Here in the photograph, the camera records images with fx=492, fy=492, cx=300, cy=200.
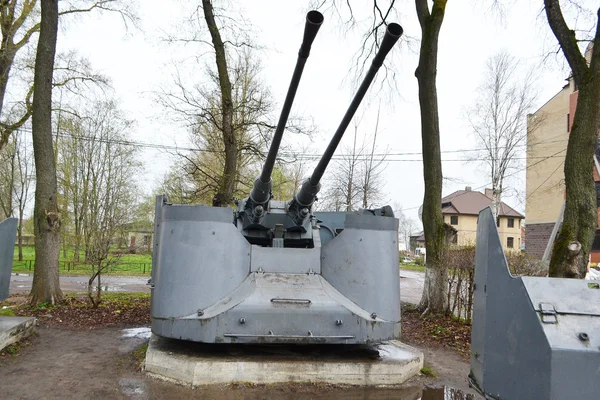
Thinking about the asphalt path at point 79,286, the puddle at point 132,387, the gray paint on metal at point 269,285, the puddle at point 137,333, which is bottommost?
the asphalt path at point 79,286

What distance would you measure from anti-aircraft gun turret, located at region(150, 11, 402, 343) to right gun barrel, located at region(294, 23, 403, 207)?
0.01 meters

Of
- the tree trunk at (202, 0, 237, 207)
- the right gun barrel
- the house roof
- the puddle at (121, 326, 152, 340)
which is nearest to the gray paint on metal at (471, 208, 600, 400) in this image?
the right gun barrel

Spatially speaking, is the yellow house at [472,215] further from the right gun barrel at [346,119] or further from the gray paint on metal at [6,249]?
the gray paint on metal at [6,249]

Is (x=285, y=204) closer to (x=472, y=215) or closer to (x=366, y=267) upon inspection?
(x=366, y=267)

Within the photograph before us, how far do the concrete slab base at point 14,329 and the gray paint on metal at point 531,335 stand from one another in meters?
5.37

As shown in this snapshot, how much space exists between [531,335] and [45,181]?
29.5 feet

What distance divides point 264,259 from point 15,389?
2642 millimetres

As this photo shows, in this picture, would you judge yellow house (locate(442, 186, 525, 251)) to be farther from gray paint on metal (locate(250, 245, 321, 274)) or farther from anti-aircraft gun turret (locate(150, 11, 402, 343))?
gray paint on metal (locate(250, 245, 321, 274))

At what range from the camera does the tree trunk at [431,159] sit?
932cm

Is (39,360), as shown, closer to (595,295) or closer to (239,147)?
(595,295)

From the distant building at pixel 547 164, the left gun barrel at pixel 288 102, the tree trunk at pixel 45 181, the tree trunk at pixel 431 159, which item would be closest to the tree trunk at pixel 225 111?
the tree trunk at pixel 45 181

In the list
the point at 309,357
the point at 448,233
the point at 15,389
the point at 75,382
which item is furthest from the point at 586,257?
the point at 15,389

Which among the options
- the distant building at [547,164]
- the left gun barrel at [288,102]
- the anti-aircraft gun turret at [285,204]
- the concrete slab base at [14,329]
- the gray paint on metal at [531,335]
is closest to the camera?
the gray paint on metal at [531,335]

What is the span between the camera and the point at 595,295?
2.57 metres
